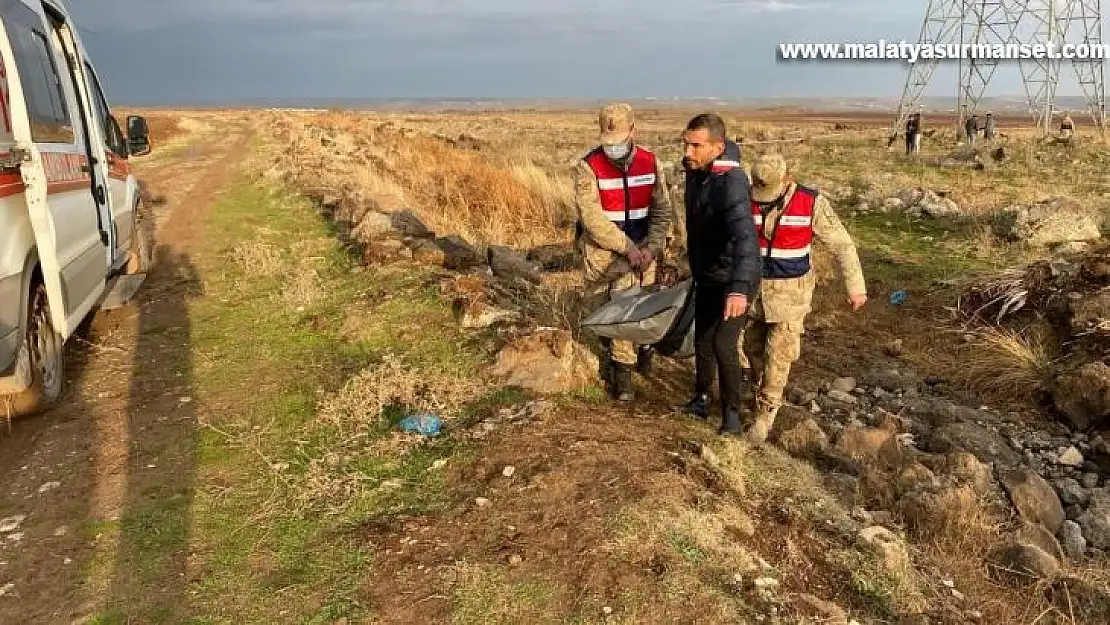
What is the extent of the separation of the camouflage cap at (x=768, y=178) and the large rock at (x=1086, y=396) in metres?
3.17

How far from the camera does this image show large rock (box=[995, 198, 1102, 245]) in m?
10.8

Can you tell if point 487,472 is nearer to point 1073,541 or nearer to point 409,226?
point 1073,541

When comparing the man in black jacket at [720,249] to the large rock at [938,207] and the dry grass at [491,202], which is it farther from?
the large rock at [938,207]

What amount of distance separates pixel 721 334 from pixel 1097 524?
2378 mm

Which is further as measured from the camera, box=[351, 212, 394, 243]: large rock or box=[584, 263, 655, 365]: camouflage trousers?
box=[351, 212, 394, 243]: large rock

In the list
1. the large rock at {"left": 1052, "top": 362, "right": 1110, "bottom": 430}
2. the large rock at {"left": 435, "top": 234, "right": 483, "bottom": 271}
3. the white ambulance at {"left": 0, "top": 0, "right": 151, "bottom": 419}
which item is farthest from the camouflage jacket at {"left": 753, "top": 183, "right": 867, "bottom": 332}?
the white ambulance at {"left": 0, "top": 0, "right": 151, "bottom": 419}

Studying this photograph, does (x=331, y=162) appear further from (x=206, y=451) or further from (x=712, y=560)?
(x=712, y=560)

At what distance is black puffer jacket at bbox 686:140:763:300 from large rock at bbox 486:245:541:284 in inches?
156

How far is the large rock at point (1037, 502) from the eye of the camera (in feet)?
14.2

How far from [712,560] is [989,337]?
5046 millimetres

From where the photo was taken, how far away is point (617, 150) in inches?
184

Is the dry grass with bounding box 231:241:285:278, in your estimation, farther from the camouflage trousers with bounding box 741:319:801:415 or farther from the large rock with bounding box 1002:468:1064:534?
the large rock with bounding box 1002:468:1064:534

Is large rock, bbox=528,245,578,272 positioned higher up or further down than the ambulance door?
further down

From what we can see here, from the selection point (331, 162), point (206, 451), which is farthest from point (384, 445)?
point (331, 162)
